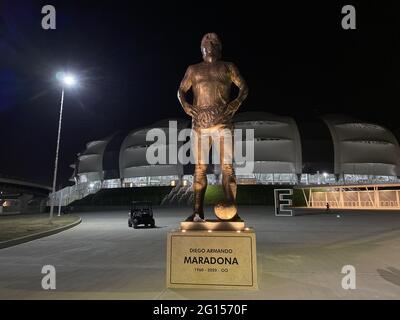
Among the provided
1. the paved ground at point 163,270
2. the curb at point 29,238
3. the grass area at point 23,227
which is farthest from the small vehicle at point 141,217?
the paved ground at point 163,270

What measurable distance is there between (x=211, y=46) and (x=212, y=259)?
4.56 meters

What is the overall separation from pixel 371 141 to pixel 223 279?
266ft

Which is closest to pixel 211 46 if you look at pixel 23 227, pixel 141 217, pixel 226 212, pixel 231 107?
pixel 231 107

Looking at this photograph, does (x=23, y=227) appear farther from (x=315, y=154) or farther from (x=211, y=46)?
(x=315, y=154)

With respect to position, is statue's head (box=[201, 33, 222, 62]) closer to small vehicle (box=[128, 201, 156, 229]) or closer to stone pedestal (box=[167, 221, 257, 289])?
stone pedestal (box=[167, 221, 257, 289])

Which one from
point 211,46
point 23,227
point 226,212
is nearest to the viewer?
point 226,212

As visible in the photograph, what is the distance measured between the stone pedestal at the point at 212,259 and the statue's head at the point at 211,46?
3.86 metres

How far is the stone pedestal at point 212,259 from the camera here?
615 cm

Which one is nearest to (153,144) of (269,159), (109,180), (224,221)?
(109,180)

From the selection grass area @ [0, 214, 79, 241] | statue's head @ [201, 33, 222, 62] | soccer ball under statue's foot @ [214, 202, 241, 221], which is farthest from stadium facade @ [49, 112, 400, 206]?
soccer ball under statue's foot @ [214, 202, 241, 221]

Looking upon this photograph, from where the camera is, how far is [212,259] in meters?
6.21

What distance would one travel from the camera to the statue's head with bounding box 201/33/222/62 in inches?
292

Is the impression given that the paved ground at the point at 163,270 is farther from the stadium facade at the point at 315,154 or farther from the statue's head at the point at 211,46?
the stadium facade at the point at 315,154

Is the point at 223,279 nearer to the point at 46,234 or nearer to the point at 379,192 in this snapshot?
the point at 46,234
